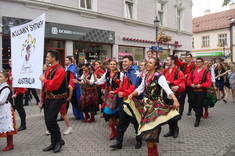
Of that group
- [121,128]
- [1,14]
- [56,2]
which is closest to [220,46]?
[56,2]

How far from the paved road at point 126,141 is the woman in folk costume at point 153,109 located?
Result: 80 centimetres

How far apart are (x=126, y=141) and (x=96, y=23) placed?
34.5 ft

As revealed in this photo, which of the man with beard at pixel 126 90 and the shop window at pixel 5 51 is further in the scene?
the shop window at pixel 5 51

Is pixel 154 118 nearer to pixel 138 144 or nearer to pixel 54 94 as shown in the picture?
pixel 138 144

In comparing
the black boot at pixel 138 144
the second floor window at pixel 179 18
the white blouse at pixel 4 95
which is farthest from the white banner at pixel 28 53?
the second floor window at pixel 179 18

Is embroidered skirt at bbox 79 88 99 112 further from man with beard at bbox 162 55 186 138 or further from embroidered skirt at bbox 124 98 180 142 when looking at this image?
embroidered skirt at bbox 124 98 180 142

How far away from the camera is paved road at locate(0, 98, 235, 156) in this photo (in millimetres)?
4328

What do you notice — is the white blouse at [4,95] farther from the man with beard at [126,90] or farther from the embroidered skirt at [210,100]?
the embroidered skirt at [210,100]

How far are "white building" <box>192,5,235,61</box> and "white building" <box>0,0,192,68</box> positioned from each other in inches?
988

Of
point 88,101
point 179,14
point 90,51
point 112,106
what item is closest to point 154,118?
point 112,106

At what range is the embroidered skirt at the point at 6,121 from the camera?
14.2 feet

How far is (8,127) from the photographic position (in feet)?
14.3

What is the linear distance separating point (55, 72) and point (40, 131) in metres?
2.34

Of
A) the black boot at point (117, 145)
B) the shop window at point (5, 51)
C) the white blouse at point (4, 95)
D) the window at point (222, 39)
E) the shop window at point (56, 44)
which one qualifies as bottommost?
the black boot at point (117, 145)
